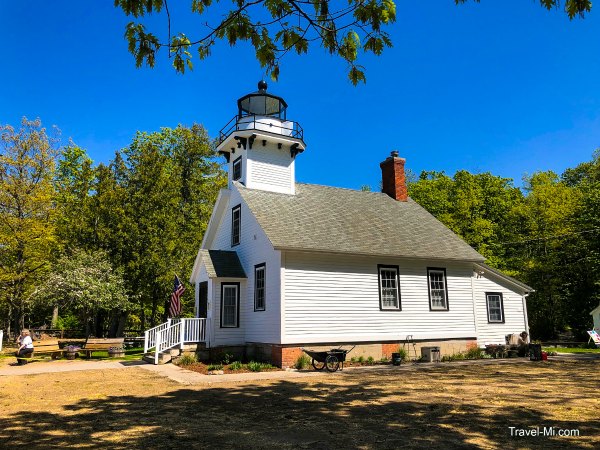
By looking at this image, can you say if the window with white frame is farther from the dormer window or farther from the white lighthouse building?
the dormer window

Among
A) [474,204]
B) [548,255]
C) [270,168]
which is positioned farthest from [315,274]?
[548,255]

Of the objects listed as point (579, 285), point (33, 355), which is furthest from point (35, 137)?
point (579, 285)

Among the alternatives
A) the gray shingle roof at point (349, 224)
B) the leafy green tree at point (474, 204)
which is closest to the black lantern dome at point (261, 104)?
the gray shingle roof at point (349, 224)

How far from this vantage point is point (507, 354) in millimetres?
19875

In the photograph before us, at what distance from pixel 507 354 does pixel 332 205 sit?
10.2 meters

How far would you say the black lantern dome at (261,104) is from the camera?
23.3m

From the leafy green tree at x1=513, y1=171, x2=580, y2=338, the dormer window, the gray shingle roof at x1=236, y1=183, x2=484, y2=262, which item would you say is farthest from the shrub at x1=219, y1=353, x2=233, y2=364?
the leafy green tree at x1=513, y1=171, x2=580, y2=338

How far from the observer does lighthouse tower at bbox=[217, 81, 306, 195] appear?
21.5 meters

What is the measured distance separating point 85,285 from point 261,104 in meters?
13.7

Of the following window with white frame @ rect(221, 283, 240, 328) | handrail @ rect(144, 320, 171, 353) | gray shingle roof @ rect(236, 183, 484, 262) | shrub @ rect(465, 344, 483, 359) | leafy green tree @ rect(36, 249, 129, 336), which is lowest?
shrub @ rect(465, 344, 483, 359)

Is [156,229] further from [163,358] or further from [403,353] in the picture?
[403,353]

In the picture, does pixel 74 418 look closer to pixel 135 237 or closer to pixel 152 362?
pixel 152 362

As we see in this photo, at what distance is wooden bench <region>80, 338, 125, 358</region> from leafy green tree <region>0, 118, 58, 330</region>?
9.07m

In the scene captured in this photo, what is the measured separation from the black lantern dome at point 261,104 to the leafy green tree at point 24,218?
1506 centimetres
